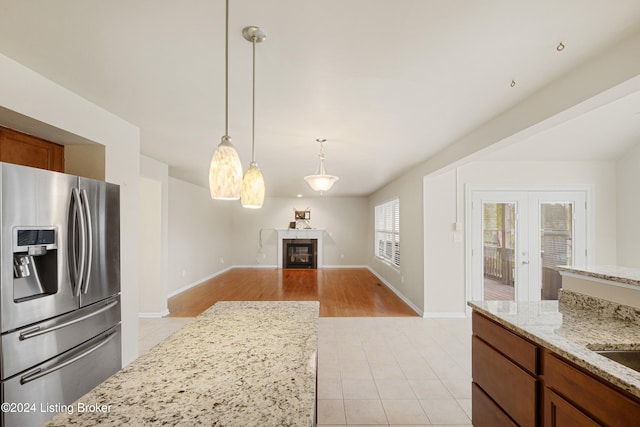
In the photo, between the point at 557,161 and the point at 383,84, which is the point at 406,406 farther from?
the point at 557,161

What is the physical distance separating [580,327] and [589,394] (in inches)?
21.3

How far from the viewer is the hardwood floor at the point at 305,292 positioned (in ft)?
16.2

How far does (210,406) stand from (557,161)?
5.47 meters

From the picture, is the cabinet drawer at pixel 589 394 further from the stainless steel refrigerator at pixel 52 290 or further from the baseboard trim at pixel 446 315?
the baseboard trim at pixel 446 315

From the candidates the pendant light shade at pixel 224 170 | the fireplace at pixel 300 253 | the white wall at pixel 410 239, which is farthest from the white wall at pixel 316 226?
the pendant light shade at pixel 224 170

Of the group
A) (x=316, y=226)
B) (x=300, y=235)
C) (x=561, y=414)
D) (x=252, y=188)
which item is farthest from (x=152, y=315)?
(x=316, y=226)

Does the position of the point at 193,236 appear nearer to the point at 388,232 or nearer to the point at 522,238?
the point at 388,232

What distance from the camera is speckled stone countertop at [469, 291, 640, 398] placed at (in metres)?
1.17

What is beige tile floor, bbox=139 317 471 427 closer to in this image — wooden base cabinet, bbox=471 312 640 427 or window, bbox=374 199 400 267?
wooden base cabinet, bbox=471 312 640 427

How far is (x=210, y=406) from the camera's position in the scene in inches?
36.3

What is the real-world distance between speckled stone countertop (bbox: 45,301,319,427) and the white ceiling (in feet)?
4.89

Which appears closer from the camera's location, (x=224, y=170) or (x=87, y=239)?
(x=224, y=170)

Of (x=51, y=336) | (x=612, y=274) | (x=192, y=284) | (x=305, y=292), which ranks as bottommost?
(x=305, y=292)

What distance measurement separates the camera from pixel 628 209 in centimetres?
436
